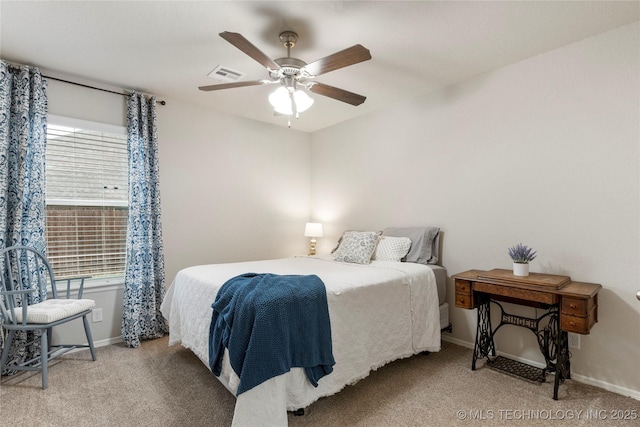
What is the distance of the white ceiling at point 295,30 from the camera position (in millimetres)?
2053

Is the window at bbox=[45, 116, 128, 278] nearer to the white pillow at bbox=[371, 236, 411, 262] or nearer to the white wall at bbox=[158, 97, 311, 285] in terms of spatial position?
the white wall at bbox=[158, 97, 311, 285]

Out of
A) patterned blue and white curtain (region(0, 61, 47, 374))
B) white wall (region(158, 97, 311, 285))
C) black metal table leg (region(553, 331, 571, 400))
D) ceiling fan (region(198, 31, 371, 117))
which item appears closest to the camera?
ceiling fan (region(198, 31, 371, 117))

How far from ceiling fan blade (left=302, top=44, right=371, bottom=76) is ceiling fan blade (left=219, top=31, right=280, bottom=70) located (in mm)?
244

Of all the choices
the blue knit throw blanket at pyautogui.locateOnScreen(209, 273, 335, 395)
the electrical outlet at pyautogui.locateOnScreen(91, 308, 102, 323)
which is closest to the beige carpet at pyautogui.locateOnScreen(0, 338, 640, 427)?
the blue knit throw blanket at pyautogui.locateOnScreen(209, 273, 335, 395)

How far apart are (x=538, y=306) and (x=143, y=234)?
11.6ft

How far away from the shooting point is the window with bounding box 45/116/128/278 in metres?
2.99

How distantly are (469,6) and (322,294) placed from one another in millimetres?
1982

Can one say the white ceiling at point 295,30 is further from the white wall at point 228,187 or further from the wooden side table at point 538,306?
the wooden side table at point 538,306

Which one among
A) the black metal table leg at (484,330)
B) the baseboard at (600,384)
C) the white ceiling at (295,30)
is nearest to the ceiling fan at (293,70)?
the white ceiling at (295,30)

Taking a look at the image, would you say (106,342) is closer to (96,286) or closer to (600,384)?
(96,286)

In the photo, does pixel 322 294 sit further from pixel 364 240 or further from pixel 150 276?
pixel 150 276

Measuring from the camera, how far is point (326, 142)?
463cm

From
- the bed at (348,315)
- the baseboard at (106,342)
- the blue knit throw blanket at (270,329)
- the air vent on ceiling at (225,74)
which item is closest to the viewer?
the blue knit throw blanket at (270,329)

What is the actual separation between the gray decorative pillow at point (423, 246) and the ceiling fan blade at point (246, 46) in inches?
80.9
